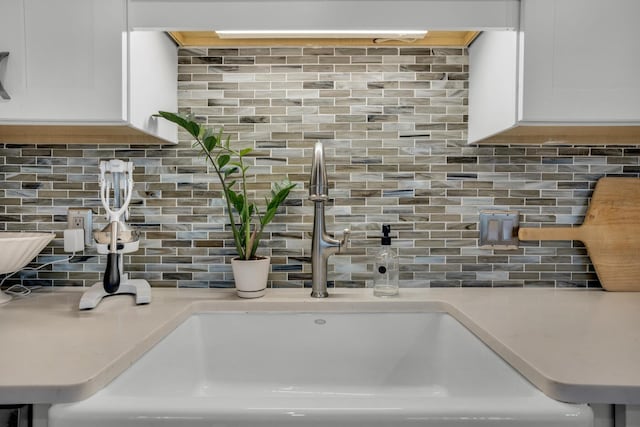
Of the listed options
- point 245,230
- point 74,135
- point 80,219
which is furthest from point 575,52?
point 80,219

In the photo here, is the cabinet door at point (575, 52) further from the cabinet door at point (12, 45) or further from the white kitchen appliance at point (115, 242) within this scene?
the cabinet door at point (12, 45)

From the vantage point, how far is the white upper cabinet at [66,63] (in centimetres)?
108

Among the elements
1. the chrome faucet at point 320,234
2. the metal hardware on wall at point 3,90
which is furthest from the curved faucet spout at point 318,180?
the metal hardware on wall at point 3,90

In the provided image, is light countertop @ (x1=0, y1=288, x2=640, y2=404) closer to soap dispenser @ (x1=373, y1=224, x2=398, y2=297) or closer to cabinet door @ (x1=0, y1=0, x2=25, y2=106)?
soap dispenser @ (x1=373, y1=224, x2=398, y2=297)

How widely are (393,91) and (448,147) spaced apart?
0.85ft

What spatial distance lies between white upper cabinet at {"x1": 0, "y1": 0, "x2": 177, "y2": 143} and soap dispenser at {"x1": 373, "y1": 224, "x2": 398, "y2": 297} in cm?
82

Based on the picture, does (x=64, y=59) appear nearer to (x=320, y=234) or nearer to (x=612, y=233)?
(x=320, y=234)

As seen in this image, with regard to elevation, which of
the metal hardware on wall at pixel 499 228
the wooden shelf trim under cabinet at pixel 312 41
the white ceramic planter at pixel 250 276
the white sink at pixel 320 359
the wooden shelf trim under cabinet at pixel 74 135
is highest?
the wooden shelf trim under cabinet at pixel 312 41

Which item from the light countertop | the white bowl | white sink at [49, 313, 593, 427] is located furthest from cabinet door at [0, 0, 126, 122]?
white sink at [49, 313, 593, 427]

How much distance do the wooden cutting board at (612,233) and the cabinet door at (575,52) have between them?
46 centimetres

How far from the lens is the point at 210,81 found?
1445 millimetres

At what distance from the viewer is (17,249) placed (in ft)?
4.00

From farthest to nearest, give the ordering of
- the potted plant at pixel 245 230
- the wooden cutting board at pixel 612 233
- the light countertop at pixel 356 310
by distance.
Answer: the wooden cutting board at pixel 612 233 < the potted plant at pixel 245 230 < the light countertop at pixel 356 310

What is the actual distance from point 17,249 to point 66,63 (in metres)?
0.53
